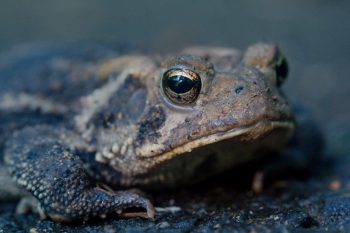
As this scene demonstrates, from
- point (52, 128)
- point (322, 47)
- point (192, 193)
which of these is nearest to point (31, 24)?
point (322, 47)

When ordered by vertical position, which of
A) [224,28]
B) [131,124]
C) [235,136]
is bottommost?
[235,136]

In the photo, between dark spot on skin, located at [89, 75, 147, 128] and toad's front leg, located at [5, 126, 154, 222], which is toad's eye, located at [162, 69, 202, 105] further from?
toad's front leg, located at [5, 126, 154, 222]

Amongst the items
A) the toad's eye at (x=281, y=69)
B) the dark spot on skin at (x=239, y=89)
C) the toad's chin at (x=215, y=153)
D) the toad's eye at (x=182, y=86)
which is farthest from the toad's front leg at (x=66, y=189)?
the toad's eye at (x=281, y=69)

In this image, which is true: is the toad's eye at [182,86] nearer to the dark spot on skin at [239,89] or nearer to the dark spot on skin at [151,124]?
the dark spot on skin at [151,124]

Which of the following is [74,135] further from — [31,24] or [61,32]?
[31,24]

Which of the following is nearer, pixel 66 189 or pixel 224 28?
pixel 66 189

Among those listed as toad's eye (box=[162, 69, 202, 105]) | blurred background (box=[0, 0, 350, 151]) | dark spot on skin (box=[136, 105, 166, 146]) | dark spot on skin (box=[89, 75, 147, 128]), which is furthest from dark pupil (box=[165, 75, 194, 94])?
blurred background (box=[0, 0, 350, 151])

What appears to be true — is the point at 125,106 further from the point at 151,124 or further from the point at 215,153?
the point at 215,153

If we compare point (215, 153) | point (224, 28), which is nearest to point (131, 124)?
point (215, 153)
